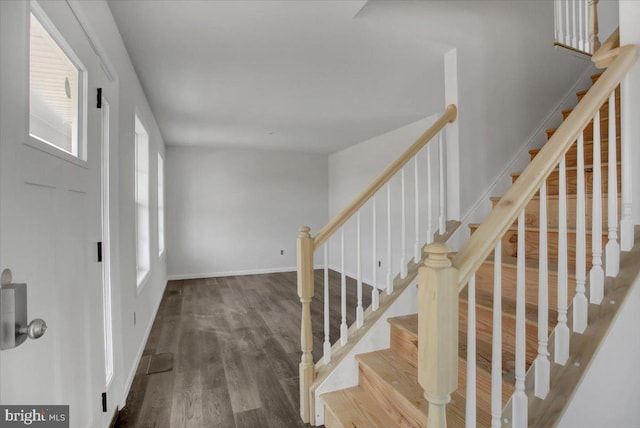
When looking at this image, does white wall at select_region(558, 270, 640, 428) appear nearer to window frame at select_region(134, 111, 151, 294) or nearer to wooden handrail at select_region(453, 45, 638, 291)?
wooden handrail at select_region(453, 45, 638, 291)

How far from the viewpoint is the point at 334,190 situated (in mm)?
6930

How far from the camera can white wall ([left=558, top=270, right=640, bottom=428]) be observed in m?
1.15

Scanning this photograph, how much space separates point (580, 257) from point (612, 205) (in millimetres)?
259

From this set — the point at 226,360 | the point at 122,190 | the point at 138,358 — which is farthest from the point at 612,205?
the point at 138,358

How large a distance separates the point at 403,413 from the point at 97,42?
234 centimetres

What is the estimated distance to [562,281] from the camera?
117 cm

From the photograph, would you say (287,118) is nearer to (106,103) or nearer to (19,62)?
(106,103)

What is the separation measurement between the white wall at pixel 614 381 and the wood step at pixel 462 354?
237 mm

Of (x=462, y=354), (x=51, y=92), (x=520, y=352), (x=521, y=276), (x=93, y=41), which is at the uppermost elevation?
(x=93, y=41)

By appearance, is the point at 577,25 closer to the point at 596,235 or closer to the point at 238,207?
the point at 596,235

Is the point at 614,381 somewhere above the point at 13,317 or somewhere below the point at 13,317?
below

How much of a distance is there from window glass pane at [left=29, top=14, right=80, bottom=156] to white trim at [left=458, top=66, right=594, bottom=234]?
231cm

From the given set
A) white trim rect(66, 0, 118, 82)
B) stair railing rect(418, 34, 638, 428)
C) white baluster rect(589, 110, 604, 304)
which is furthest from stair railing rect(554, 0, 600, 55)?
white trim rect(66, 0, 118, 82)

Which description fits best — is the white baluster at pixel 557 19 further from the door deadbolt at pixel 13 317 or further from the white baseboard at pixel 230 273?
the white baseboard at pixel 230 273
